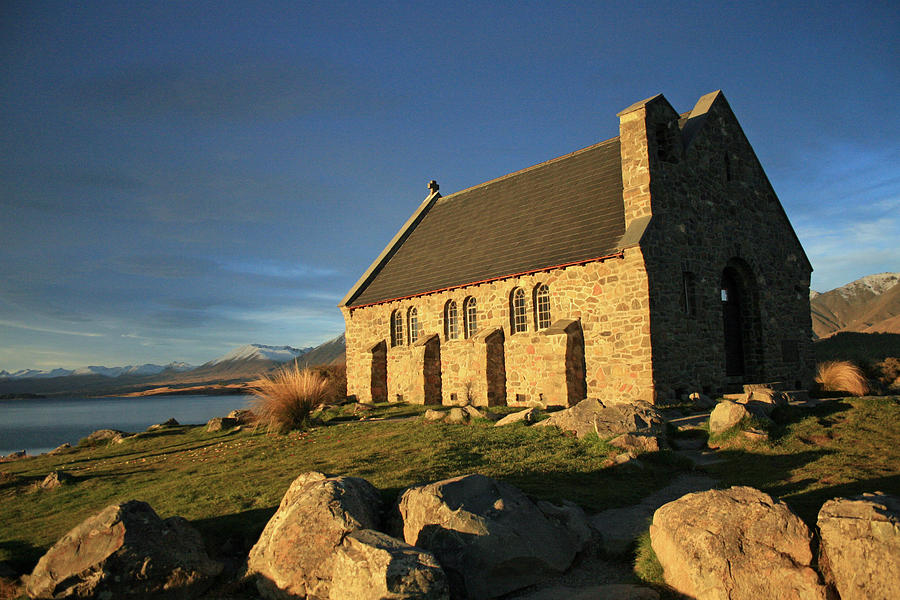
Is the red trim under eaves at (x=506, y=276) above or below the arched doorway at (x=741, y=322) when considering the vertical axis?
above

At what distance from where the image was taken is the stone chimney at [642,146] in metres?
18.0

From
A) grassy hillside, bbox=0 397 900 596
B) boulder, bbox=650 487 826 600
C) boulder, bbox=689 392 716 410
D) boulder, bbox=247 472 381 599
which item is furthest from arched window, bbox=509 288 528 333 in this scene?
boulder, bbox=650 487 826 600

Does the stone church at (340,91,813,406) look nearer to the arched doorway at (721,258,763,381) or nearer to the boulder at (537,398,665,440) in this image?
the arched doorway at (721,258,763,381)

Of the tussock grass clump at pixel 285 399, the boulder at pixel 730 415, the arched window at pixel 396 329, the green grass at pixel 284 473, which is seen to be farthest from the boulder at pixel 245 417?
the boulder at pixel 730 415

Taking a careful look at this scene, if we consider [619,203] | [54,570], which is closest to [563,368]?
[619,203]

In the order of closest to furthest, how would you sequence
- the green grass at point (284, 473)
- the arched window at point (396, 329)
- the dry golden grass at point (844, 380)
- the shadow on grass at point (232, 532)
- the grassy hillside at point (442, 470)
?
the shadow on grass at point (232, 532) → the grassy hillside at point (442, 470) → the green grass at point (284, 473) → the dry golden grass at point (844, 380) → the arched window at point (396, 329)

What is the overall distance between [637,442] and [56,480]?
1398cm

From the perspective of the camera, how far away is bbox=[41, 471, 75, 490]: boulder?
14375 mm

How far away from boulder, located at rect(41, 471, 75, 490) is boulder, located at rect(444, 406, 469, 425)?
384 inches

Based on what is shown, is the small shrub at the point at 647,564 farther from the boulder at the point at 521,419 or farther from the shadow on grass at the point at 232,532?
the boulder at the point at 521,419

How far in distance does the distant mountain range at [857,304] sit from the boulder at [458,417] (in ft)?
378

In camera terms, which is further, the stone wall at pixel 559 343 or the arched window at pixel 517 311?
the arched window at pixel 517 311

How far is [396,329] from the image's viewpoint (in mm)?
27406

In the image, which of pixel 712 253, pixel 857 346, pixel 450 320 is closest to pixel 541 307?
pixel 450 320
